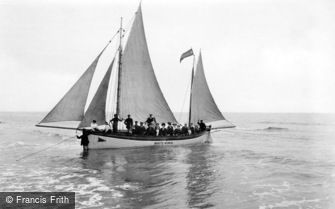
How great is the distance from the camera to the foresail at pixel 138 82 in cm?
2834

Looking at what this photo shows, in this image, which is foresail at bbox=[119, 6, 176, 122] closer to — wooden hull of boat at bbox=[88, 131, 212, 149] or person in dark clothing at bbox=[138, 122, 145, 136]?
person in dark clothing at bbox=[138, 122, 145, 136]

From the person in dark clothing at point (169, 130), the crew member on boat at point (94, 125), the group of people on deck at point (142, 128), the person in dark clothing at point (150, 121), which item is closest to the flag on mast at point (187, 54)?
the group of people on deck at point (142, 128)

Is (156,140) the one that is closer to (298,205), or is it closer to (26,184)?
(26,184)

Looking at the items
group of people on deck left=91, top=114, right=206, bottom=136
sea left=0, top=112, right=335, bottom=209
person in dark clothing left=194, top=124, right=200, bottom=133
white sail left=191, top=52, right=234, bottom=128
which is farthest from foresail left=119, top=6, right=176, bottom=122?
sea left=0, top=112, right=335, bottom=209

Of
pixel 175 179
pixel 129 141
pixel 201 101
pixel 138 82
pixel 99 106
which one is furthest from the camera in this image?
pixel 201 101

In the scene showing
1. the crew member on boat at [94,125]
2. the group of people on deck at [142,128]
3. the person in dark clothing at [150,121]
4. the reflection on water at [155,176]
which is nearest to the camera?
the reflection on water at [155,176]

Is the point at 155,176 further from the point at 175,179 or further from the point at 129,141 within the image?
the point at 129,141

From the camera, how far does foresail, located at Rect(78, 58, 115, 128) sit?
81.8 feet

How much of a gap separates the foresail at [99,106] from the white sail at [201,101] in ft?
37.0

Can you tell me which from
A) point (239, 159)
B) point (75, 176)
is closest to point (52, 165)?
point (75, 176)

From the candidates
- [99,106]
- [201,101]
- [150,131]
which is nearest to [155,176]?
[99,106]

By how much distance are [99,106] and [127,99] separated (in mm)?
3620

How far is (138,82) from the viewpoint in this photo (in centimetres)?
2895

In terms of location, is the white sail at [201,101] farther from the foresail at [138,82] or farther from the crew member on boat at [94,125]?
the crew member on boat at [94,125]
